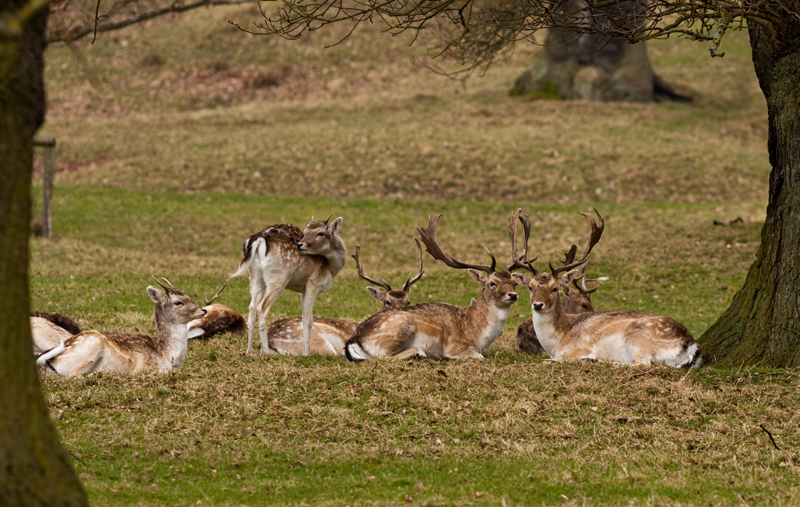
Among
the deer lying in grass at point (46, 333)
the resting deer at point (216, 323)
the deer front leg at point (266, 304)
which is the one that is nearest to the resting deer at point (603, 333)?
the deer front leg at point (266, 304)

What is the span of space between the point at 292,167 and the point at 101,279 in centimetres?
1033

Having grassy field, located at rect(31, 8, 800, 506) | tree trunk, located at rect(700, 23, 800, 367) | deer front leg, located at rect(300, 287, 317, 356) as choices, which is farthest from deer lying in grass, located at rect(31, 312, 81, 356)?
tree trunk, located at rect(700, 23, 800, 367)

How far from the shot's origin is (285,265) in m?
9.77

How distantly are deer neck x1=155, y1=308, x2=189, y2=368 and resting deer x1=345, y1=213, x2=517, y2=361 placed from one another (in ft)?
5.76

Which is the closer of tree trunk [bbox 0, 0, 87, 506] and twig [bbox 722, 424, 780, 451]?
tree trunk [bbox 0, 0, 87, 506]

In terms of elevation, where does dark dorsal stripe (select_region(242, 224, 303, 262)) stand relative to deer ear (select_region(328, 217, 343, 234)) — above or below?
below

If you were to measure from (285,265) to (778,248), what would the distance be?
5153mm

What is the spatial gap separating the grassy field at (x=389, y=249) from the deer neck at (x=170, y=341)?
308 mm

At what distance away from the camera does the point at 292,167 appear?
24.3 m

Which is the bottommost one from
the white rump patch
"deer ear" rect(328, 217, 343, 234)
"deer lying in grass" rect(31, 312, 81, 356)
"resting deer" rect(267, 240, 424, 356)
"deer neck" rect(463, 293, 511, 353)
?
the white rump patch

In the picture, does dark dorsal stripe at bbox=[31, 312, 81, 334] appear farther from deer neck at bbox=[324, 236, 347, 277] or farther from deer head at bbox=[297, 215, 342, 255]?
deer neck at bbox=[324, 236, 347, 277]

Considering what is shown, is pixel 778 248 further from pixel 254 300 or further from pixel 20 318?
pixel 20 318

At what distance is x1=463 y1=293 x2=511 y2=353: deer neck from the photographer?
391 inches

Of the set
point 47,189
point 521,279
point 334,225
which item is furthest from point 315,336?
point 47,189
